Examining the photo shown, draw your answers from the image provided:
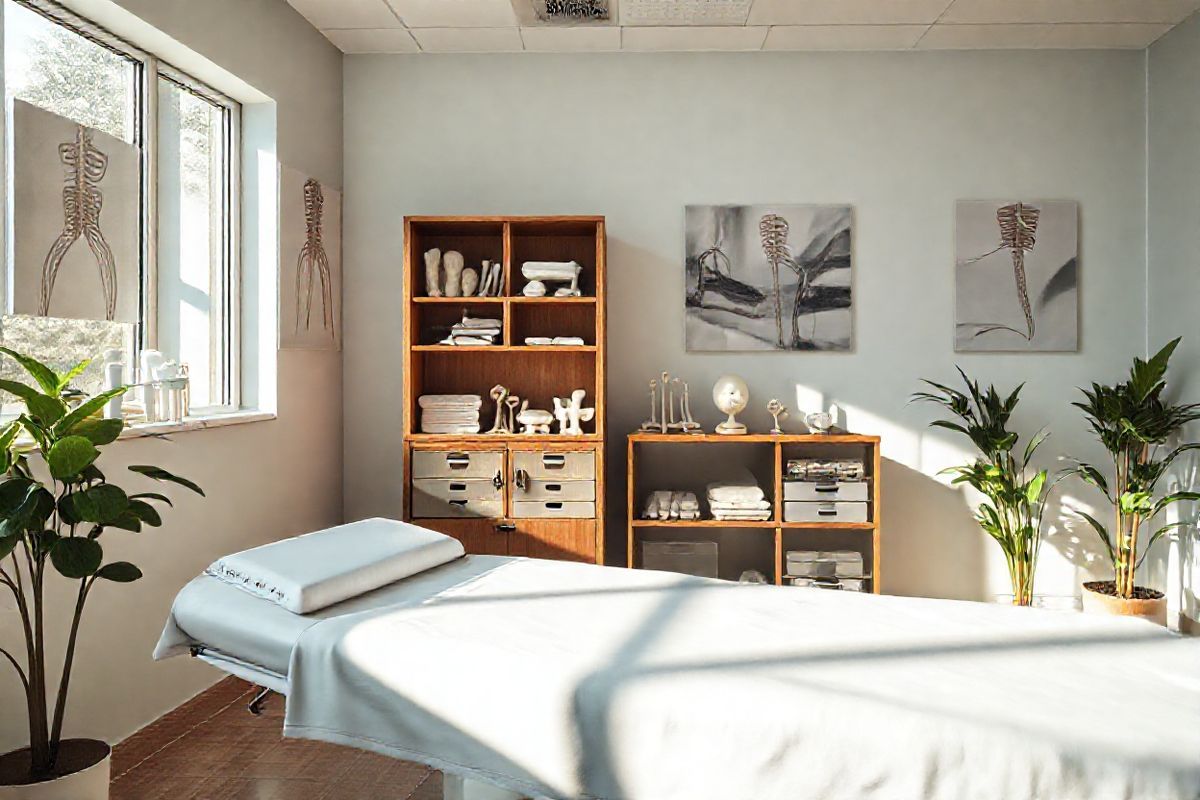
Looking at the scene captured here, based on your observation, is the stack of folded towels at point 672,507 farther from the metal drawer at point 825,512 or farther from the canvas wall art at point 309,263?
the canvas wall art at point 309,263

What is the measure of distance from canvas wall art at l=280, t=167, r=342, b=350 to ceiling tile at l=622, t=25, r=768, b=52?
5.20 feet

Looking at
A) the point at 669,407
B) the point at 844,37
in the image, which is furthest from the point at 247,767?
the point at 844,37

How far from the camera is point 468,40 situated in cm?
405

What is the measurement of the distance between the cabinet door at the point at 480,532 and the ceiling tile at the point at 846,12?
8.09 ft

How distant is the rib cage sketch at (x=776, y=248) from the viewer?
4164 millimetres

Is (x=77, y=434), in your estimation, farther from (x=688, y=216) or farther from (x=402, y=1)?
(x=688, y=216)

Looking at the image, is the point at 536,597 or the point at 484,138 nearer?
the point at 536,597

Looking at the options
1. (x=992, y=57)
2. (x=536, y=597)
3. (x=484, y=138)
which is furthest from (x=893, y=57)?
(x=536, y=597)

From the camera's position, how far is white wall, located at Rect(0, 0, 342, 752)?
8.57ft

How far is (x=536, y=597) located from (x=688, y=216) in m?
2.43

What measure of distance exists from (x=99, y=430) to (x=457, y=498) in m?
1.92

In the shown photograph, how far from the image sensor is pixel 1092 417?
4168mm

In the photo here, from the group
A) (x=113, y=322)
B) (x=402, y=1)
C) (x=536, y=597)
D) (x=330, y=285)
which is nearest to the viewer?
(x=536, y=597)

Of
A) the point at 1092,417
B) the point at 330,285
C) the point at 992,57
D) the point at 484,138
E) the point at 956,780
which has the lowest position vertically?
the point at 956,780
